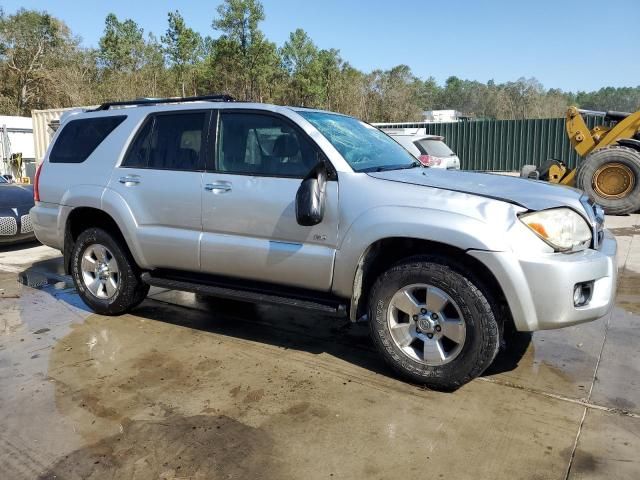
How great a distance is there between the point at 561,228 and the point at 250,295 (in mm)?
2205

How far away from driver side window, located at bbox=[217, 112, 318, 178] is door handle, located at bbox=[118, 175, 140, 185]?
85cm

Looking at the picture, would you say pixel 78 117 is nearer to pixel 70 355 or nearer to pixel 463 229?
pixel 70 355

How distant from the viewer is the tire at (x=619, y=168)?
10.6 m

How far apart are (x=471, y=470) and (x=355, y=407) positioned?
85cm

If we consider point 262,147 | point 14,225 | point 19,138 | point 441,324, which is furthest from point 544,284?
Answer: point 19,138

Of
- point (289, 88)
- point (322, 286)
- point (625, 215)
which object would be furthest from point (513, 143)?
point (322, 286)

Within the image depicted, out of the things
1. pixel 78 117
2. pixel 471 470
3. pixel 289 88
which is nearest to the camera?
pixel 471 470

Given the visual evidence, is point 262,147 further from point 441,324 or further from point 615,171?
point 615,171

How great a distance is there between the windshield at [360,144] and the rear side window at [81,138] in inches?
76.8

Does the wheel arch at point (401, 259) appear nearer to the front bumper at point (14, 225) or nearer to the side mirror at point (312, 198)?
the side mirror at point (312, 198)

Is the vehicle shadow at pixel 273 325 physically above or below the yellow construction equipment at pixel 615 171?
below

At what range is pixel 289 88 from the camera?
122 feet

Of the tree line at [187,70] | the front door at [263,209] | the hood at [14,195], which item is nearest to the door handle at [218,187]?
the front door at [263,209]

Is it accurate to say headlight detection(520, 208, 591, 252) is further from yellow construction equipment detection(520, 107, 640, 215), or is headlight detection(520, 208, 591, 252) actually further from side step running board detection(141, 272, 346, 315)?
yellow construction equipment detection(520, 107, 640, 215)
